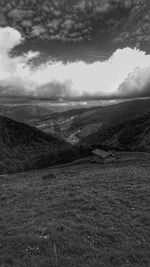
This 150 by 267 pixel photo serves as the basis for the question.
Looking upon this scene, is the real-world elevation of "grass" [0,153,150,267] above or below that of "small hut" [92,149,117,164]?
above

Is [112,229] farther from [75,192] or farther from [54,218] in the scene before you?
[75,192]

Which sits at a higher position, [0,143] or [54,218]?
[54,218]

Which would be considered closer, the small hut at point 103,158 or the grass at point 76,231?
→ the grass at point 76,231

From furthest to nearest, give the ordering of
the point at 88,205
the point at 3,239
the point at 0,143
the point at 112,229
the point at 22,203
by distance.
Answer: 1. the point at 0,143
2. the point at 22,203
3. the point at 88,205
4. the point at 112,229
5. the point at 3,239

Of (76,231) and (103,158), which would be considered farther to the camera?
(103,158)

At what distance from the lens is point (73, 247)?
12.3 m

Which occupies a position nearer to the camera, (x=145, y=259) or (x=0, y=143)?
(x=145, y=259)

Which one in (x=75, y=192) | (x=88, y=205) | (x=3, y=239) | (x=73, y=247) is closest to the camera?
(x=73, y=247)

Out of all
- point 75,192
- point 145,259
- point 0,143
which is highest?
point 145,259

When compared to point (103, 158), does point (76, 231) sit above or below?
above

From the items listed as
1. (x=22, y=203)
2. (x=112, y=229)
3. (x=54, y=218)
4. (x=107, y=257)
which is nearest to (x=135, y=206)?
(x=112, y=229)

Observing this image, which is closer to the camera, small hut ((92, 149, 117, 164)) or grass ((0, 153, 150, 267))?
grass ((0, 153, 150, 267))

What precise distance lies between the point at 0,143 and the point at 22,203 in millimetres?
187376

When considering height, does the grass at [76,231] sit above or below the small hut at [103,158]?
above
